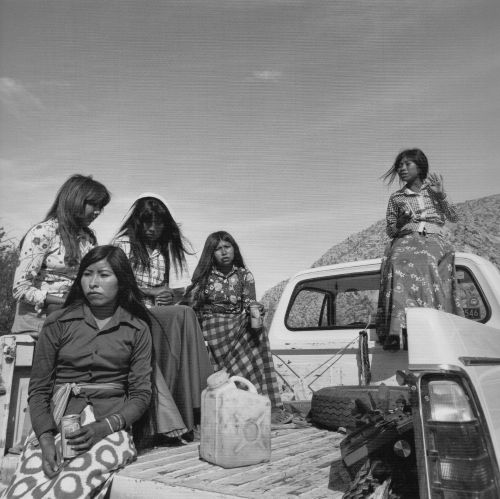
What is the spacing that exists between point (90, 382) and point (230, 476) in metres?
0.73

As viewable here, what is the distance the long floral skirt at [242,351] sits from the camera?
3332mm

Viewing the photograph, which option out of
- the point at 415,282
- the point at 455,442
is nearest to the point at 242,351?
A: the point at 415,282

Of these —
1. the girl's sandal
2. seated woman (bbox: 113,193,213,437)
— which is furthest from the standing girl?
the girl's sandal

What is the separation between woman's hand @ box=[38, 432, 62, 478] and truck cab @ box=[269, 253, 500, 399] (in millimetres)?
1849

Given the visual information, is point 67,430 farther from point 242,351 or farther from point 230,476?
point 242,351

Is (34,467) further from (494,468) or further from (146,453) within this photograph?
(494,468)

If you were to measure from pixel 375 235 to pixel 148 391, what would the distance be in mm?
10937

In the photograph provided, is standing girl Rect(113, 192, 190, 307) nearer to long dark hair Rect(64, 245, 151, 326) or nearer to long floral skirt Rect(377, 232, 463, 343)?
long dark hair Rect(64, 245, 151, 326)

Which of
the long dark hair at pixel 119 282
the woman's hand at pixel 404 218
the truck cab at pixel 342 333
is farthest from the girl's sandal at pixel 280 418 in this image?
the woman's hand at pixel 404 218

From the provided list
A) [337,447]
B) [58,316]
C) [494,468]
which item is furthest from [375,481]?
[58,316]

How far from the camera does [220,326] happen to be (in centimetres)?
362

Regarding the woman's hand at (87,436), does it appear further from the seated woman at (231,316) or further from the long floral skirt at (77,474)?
the seated woman at (231,316)

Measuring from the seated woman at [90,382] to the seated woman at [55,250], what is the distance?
48 centimetres

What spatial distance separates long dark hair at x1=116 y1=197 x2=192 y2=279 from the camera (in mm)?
3336
